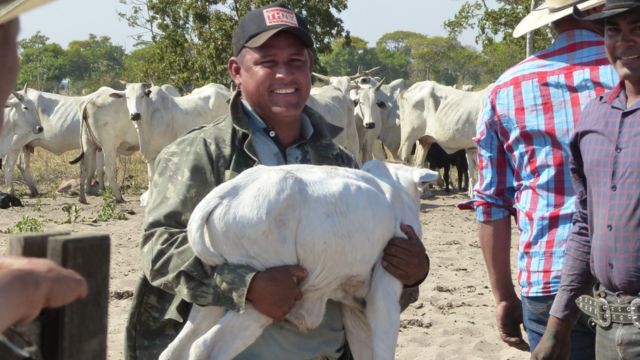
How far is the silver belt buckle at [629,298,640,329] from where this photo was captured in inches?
131

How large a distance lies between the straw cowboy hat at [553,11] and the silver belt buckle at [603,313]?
109 centimetres

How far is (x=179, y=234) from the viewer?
316cm

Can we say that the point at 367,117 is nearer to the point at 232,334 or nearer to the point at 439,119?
the point at 439,119

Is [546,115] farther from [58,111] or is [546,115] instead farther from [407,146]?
[58,111]

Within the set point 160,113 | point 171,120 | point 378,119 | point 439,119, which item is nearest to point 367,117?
point 378,119

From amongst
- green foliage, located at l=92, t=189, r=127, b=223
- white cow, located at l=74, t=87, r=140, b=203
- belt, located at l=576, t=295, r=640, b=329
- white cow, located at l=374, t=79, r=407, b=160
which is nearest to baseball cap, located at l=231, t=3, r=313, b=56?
belt, located at l=576, t=295, r=640, b=329

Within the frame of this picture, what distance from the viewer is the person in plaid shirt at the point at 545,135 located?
381 cm

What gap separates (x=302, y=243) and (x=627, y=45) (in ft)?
4.33

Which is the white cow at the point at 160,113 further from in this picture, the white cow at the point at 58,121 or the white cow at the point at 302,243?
the white cow at the point at 302,243

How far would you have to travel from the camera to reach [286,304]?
118 inches

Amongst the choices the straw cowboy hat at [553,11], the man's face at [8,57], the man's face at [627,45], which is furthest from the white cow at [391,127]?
the man's face at [8,57]

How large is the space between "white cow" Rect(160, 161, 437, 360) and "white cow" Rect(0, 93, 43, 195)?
46.6 feet

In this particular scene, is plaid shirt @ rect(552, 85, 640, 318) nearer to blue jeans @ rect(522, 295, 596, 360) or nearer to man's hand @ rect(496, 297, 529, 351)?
blue jeans @ rect(522, 295, 596, 360)

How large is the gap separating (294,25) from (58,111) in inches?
623
